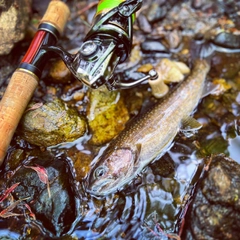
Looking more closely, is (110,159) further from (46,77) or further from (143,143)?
(46,77)

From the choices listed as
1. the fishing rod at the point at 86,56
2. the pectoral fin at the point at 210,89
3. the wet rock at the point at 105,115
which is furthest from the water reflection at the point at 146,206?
the fishing rod at the point at 86,56

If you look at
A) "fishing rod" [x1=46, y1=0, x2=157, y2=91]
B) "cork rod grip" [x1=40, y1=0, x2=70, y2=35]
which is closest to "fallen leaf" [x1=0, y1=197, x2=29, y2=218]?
"fishing rod" [x1=46, y1=0, x2=157, y2=91]

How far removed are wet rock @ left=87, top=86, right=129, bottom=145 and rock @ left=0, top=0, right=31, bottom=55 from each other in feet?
3.38

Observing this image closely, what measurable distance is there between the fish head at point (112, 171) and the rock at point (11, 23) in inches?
63.5

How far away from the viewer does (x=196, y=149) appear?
132 inches

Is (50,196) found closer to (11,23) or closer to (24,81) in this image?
(24,81)

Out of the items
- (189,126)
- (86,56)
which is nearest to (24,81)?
(86,56)

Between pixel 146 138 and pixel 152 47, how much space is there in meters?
1.32

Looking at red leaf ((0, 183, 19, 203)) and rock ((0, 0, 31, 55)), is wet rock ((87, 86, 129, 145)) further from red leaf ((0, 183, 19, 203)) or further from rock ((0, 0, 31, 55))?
rock ((0, 0, 31, 55))

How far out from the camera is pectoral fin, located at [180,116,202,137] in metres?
3.42

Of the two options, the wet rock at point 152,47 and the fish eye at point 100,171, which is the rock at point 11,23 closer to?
the wet rock at point 152,47

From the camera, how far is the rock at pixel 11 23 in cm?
329

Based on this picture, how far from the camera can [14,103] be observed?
2900 mm

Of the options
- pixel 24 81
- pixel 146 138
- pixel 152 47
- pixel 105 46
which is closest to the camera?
pixel 105 46
